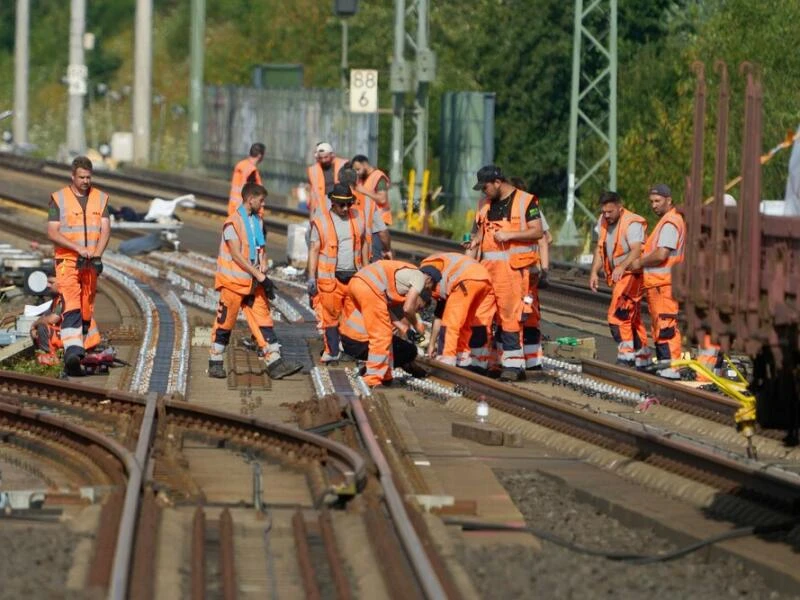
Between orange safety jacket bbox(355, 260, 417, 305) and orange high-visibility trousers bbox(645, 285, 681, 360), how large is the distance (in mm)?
2236

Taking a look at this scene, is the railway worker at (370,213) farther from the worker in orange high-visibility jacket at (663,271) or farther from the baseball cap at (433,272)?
the worker in orange high-visibility jacket at (663,271)

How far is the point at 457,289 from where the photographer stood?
15102 millimetres

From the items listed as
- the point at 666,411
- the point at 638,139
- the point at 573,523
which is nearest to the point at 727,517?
the point at 573,523

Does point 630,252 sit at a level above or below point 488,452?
above

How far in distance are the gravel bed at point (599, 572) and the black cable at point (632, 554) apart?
0.12 feet

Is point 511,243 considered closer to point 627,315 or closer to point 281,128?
point 627,315

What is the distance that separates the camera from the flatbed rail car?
8.77m

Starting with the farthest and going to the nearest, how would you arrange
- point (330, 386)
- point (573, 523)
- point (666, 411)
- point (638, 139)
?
point (638, 139) → point (330, 386) → point (666, 411) → point (573, 523)

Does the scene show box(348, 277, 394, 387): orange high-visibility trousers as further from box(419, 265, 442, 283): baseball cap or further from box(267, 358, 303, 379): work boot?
box(267, 358, 303, 379): work boot

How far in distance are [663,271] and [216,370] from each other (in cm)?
361

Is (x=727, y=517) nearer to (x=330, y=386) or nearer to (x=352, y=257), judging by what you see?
(x=330, y=386)

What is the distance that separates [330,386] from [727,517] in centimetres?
549

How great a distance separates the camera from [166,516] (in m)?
9.45

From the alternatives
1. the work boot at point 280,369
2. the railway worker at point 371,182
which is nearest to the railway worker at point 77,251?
the work boot at point 280,369
